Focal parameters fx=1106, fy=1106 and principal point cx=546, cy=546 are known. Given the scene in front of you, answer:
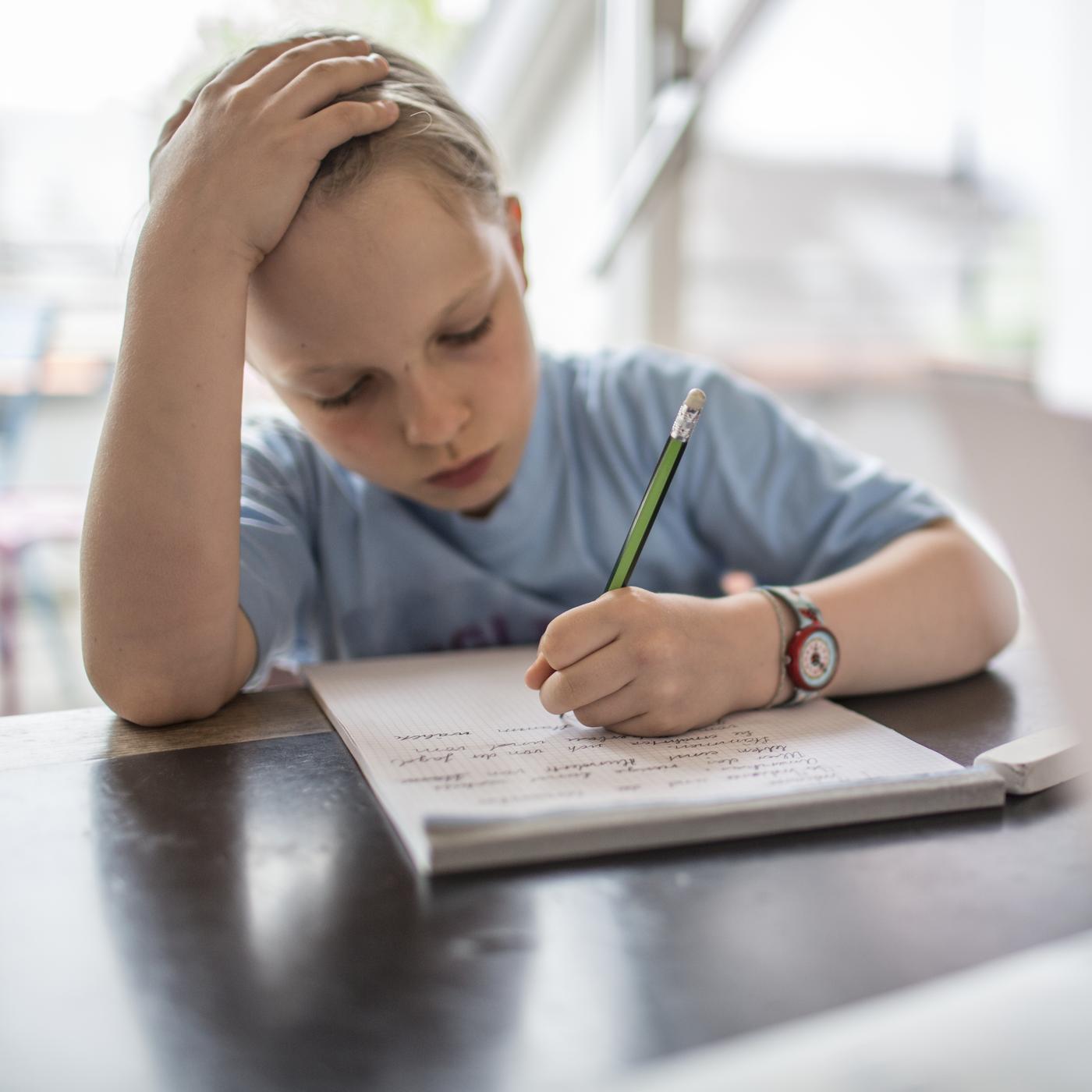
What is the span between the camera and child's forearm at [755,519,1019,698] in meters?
0.62

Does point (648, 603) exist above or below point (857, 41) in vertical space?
below

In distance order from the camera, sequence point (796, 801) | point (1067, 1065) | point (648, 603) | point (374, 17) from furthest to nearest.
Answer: point (374, 17) → point (648, 603) → point (796, 801) → point (1067, 1065)

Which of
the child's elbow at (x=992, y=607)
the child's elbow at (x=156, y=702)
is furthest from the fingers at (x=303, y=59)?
the child's elbow at (x=992, y=607)

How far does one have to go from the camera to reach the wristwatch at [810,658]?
584mm

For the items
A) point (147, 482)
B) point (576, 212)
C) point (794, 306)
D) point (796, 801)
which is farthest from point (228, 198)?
point (794, 306)

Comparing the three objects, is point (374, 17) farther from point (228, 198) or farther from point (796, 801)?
point (796, 801)

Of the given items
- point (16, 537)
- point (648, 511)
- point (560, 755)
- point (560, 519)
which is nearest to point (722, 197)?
point (16, 537)

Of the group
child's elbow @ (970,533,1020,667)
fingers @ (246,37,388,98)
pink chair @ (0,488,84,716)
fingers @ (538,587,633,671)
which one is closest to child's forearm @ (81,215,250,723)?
fingers @ (246,37,388,98)

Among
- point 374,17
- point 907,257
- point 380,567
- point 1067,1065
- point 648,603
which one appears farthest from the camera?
point 907,257

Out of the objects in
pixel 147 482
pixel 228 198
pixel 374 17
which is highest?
pixel 374 17

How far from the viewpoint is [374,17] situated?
215 cm

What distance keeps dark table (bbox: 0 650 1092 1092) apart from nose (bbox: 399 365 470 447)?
0.25 meters

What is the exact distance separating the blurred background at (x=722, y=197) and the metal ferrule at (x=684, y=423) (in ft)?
4.30

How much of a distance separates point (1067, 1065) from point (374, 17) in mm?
2275
